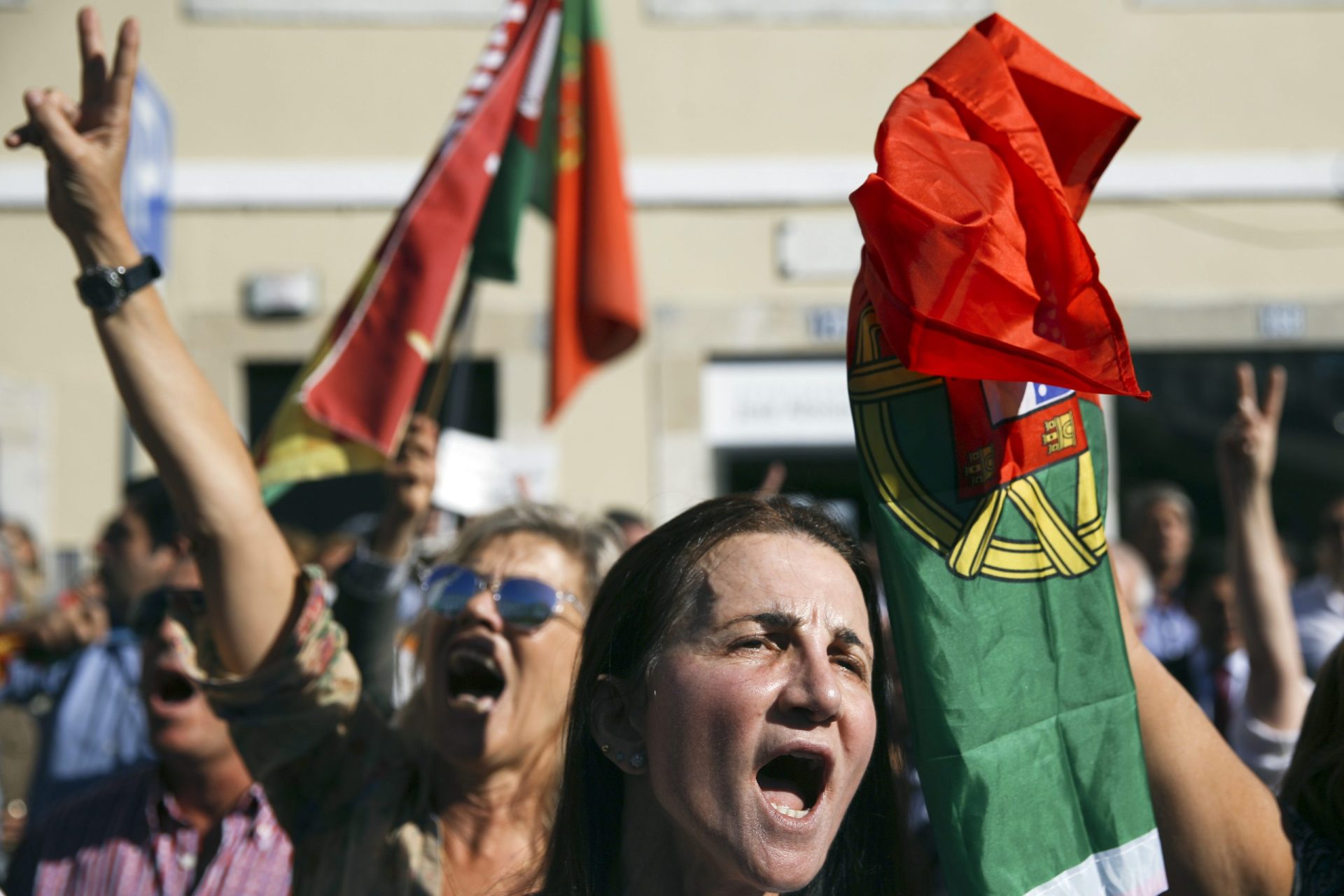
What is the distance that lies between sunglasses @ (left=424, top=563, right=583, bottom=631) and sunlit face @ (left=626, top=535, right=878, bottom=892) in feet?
2.47

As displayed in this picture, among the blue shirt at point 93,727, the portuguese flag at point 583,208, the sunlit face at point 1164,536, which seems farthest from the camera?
the sunlit face at point 1164,536

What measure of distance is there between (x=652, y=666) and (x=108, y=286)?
0.93 meters

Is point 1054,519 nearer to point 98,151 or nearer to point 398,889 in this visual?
point 398,889

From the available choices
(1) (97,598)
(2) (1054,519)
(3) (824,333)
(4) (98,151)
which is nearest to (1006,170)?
(2) (1054,519)

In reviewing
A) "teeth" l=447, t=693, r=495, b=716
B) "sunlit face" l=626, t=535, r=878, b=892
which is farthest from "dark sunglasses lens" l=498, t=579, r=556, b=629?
"sunlit face" l=626, t=535, r=878, b=892

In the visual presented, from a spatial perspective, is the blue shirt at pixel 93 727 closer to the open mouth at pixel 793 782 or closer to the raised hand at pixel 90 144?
the raised hand at pixel 90 144

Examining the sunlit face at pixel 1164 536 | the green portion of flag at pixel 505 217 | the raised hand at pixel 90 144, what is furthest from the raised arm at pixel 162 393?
the sunlit face at pixel 1164 536

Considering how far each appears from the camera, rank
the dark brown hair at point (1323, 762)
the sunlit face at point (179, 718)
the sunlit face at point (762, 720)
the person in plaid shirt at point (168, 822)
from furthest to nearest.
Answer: the sunlit face at point (179, 718)
the person in plaid shirt at point (168, 822)
the dark brown hair at point (1323, 762)
the sunlit face at point (762, 720)

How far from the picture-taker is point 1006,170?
6.33 ft

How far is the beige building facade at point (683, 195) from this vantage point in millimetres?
8219

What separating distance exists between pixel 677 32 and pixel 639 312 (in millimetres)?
3961

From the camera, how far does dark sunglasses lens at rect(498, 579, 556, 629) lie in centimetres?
255

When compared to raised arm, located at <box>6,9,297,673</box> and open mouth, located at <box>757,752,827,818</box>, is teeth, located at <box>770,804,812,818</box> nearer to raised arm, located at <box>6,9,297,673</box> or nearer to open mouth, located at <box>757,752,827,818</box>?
open mouth, located at <box>757,752,827,818</box>

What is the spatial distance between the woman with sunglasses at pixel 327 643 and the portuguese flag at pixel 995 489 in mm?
657
